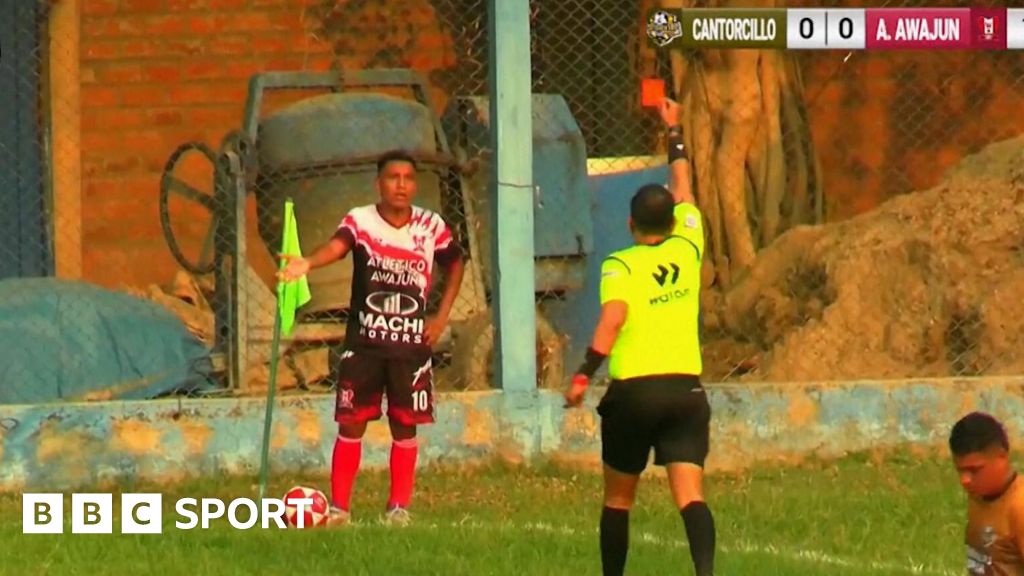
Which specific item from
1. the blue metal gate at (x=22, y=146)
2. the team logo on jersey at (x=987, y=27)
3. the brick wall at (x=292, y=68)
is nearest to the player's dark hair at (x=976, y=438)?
the team logo on jersey at (x=987, y=27)

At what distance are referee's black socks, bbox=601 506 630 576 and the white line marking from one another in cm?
105

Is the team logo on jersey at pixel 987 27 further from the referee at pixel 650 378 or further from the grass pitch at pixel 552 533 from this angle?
the referee at pixel 650 378

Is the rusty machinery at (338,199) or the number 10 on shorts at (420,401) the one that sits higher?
the rusty machinery at (338,199)

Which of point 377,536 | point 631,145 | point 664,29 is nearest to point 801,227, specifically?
point 631,145

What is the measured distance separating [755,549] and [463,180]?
12.0ft

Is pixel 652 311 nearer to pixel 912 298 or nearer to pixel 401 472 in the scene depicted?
pixel 401 472

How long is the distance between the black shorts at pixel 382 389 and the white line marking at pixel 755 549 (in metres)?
0.50

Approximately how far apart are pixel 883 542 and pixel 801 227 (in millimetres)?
4402

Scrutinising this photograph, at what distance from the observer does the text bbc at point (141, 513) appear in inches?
396

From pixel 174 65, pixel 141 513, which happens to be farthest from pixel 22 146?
pixel 141 513

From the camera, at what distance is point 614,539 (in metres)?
8.55

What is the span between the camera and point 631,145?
14617mm

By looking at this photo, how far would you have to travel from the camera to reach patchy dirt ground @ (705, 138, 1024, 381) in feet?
41.9

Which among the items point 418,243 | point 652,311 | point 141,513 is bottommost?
point 141,513
